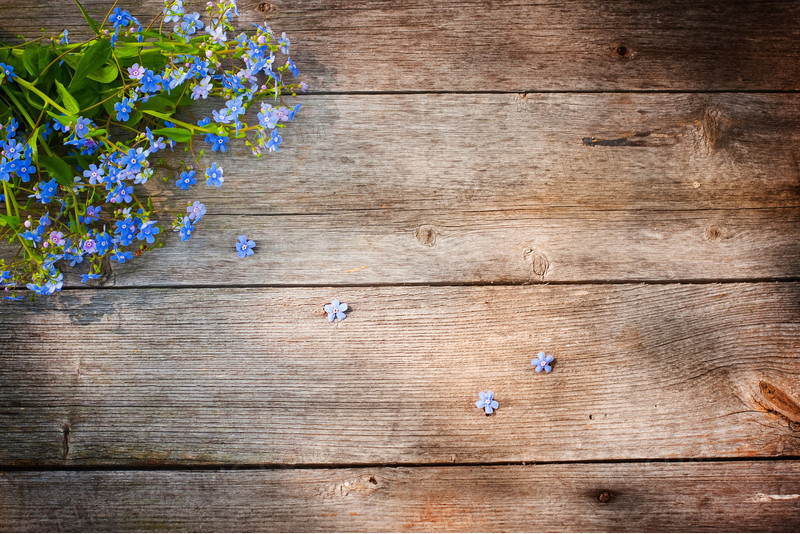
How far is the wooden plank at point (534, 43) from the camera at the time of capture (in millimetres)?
1346

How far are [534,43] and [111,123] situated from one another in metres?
1.05

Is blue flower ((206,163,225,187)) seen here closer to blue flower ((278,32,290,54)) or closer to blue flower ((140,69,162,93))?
blue flower ((140,69,162,93))

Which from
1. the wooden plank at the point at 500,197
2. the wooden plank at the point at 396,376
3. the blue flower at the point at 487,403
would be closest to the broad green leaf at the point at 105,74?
the wooden plank at the point at 500,197

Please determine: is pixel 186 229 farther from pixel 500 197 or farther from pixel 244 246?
pixel 500 197

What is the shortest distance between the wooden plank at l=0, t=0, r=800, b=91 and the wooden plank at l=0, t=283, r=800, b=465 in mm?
524

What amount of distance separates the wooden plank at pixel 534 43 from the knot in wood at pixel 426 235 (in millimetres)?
353

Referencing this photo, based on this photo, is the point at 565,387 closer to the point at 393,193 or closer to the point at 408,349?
the point at 408,349

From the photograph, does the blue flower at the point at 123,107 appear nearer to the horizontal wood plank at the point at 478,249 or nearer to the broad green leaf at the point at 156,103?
the broad green leaf at the point at 156,103

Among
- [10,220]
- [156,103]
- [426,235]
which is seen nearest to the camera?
[10,220]

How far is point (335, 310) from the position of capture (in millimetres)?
1283

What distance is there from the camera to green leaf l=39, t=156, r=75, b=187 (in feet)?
3.71

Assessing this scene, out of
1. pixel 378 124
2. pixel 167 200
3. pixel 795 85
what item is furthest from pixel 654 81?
pixel 167 200

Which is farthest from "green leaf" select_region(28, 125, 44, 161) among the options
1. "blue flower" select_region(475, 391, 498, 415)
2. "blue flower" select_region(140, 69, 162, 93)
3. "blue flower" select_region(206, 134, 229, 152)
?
"blue flower" select_region(475, 391, 498, 415)

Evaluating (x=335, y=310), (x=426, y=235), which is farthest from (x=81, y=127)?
(x=426, y=235)
